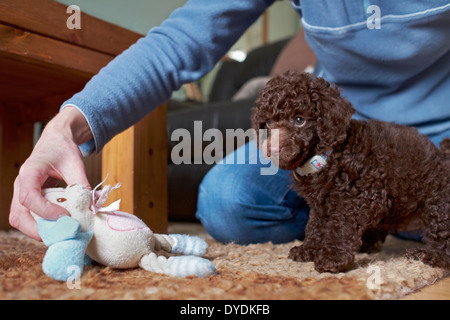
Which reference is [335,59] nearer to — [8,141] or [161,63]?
[161,63]

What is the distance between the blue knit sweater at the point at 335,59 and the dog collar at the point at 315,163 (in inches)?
14.8

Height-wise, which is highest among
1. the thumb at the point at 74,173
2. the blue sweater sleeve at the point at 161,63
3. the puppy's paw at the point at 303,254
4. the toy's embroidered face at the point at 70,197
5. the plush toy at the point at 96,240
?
the blue sweater sleeve at the point at 161,63

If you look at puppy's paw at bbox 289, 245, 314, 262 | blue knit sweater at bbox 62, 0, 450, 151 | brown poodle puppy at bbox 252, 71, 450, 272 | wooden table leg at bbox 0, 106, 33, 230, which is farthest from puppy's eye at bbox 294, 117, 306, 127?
wooden table leg at bbox 0, 106, 33, 230

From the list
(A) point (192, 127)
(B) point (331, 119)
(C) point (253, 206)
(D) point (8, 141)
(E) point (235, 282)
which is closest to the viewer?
(E) point (235, 282)

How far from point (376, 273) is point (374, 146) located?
248mm

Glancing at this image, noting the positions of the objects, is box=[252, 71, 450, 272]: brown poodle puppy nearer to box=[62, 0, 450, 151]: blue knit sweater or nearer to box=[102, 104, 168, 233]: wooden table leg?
box=[62, 0, 450, 151]: blue knit sweater

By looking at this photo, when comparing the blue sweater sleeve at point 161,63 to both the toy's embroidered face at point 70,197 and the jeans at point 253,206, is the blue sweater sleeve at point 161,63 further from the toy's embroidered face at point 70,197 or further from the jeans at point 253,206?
the jeans at point 253,206

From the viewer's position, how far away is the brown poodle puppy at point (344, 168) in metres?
0.71

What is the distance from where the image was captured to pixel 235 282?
0.58 metres

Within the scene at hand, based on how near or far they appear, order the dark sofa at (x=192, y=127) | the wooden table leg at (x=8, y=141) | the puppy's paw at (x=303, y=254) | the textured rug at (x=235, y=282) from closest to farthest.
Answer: the textured rug at (x=235, y=282) < the puppy's paw at (x=303, y=254) < the wooden table leg at (x=8, y=141) < the dark sofa at (x=192, y=127)

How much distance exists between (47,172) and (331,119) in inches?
19.4

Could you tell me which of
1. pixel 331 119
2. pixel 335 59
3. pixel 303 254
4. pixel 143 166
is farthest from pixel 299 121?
pixel 143 166

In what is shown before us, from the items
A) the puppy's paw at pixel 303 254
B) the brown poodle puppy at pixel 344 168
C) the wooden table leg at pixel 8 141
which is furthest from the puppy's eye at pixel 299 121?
the wooden table leg at pixel 8 141
